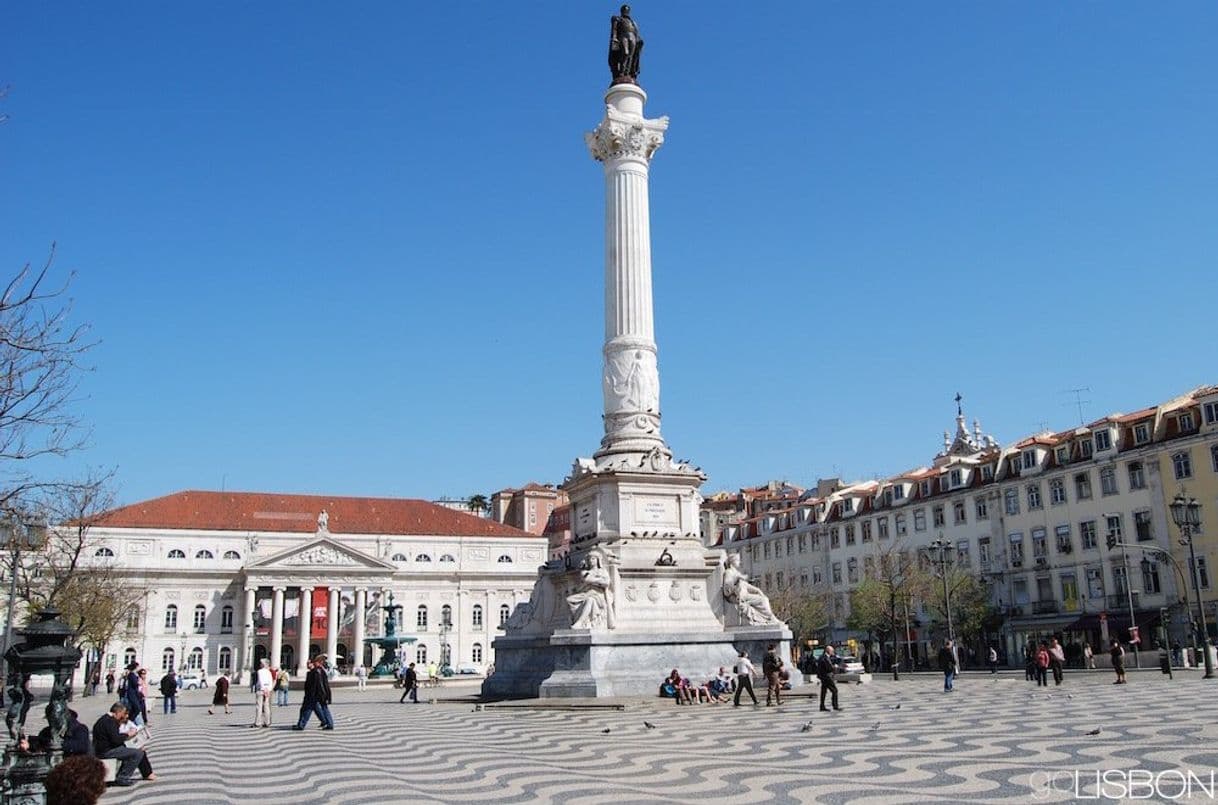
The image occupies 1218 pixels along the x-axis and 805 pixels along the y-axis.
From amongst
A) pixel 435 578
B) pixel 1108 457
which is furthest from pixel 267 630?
pixel 1108 457

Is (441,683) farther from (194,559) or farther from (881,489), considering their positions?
(194,559)

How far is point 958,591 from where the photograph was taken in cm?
5506

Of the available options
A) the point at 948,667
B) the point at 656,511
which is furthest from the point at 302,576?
the point at 948,667

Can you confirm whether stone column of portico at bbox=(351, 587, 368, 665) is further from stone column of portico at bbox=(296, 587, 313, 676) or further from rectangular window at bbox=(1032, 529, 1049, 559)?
rectangular window at bbox=(1032, 529, 1049, 559)

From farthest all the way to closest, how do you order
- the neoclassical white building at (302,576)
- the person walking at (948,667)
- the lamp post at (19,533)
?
the neoclassical white building at (302,576)
the person walking at (948,667)
the lamp post at (19,533)

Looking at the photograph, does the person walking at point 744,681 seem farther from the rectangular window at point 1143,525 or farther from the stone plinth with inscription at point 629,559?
the rectangular window at point 1143,525

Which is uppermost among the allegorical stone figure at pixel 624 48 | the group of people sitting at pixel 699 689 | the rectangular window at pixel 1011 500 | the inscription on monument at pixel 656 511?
the allegorical stone figure at pixel 624 48

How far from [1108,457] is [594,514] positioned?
34.9 meters

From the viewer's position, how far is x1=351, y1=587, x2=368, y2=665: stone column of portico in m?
80.9

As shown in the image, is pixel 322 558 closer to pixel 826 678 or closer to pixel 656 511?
pixel 656 511

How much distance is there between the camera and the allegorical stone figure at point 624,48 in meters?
30.5

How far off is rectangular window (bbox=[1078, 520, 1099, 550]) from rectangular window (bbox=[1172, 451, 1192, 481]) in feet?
17.0

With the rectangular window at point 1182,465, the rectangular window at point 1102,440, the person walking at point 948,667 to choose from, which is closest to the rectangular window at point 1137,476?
the rectangular window at point 1182,465

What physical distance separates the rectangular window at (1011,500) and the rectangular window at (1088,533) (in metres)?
4.91
